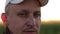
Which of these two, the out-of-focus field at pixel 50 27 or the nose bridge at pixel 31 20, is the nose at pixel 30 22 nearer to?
the nose bridge at pixel 31 20

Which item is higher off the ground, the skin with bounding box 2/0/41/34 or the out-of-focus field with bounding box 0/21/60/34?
the skin with bounding box 2/0/41/34

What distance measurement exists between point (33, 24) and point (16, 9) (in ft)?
0.46

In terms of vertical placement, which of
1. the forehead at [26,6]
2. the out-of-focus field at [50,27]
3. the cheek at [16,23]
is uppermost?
the forehead at [26,6]

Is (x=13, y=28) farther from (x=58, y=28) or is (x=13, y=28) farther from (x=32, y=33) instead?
(x=58, y=28)

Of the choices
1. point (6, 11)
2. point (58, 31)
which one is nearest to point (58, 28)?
point (58, 31)

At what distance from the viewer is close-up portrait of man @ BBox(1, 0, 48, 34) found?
134cm

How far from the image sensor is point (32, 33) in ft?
4.40

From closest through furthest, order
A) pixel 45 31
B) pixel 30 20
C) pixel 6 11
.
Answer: pixel 30 20, pixel 6 11, pixel 45 31

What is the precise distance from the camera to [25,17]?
1.35m

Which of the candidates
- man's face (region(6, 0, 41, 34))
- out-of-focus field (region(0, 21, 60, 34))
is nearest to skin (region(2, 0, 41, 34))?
man's face (region(6, 0, 41, 34))

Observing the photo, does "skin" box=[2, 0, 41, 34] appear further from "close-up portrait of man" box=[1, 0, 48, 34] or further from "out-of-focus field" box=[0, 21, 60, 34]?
"out-of-focus field" box=[0, 21, 60, 34]

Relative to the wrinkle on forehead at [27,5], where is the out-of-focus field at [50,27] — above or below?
below

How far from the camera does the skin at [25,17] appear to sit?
1340mm

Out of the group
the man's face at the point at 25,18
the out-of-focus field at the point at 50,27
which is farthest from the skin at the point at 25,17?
the out-of-focus field at the point at 50,27
